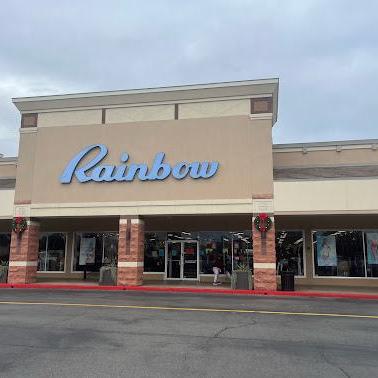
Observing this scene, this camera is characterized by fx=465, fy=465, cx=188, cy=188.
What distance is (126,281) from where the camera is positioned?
73.8 ft

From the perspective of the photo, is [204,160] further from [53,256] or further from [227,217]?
[53,256]

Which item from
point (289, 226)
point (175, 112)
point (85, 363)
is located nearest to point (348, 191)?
point (289, 226)

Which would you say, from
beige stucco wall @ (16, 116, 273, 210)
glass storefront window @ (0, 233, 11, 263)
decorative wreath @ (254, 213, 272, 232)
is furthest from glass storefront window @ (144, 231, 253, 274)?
glass storefront window @ (0, 233, 11, 263)

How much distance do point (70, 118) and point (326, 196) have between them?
1364 cm

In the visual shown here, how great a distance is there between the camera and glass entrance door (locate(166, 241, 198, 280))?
86.8 feet

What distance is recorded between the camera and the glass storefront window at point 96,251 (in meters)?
28.0

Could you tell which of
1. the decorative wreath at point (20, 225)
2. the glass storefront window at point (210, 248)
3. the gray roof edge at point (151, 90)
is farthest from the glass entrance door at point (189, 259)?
the gray roof edge at point (151, 90)

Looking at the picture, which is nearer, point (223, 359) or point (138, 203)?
point (223, 359)

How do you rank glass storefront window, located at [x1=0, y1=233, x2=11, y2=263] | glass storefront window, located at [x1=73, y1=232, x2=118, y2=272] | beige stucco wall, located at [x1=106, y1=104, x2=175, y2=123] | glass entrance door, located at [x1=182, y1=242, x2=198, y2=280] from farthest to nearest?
glass storefront window, located at [x1=0, y1=233, x2=11, y2=263], glass storefront window, located at [x1=73, y1=232, x2=118, y2=272], glass entrance door, located at [x1=182, y1=242, x2=198, y2=280], beige stucco wall, located at [x1=106, y1=104, x2=175, y2=123]

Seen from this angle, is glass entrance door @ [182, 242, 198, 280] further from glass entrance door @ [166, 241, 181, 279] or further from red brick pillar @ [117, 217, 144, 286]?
red brick pillar @ [117, 217, 144, 286]

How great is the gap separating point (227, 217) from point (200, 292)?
5.98 metres

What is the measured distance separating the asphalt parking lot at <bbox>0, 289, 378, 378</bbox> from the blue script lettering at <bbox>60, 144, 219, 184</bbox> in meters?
8.43

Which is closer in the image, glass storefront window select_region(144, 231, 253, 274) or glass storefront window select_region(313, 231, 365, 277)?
glass storefront window select_region(313, 231, 365, 277)

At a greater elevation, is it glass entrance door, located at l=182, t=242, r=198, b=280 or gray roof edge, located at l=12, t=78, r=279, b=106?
gray roof edge, located at l=12, t=78, r=279, b=106
